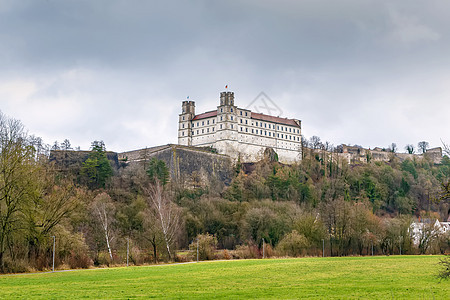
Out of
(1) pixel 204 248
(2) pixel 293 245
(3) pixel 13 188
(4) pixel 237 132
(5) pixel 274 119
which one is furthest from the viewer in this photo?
(5) pixel 274 119

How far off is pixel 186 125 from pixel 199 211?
3681 cm

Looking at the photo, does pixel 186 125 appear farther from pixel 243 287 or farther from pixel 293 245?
pixel 243 287

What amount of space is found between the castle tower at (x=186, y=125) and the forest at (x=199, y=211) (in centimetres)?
1283

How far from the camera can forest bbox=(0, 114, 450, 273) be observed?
2986cm

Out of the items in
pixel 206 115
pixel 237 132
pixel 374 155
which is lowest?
pixel 374 155

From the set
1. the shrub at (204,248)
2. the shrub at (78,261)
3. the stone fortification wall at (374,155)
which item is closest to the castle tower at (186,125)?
the stone fortification wall at (374,155)

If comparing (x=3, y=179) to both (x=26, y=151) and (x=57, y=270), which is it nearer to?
(x=26, y=151)

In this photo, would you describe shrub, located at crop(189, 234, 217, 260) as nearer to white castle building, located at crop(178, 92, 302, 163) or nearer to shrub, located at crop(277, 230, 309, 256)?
shrub, located at crop(277, 230, 309, 256)

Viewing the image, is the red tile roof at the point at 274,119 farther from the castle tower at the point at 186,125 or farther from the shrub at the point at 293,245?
the shrub at the point at 293,245

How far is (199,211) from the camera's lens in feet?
206

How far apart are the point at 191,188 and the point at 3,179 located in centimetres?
5154

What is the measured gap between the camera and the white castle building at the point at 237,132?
92125 mm

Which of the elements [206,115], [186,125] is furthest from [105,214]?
[206,115]

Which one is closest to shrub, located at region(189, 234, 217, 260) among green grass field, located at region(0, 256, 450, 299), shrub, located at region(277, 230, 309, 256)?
shrub, located at region(277, 230, 309, 256)
